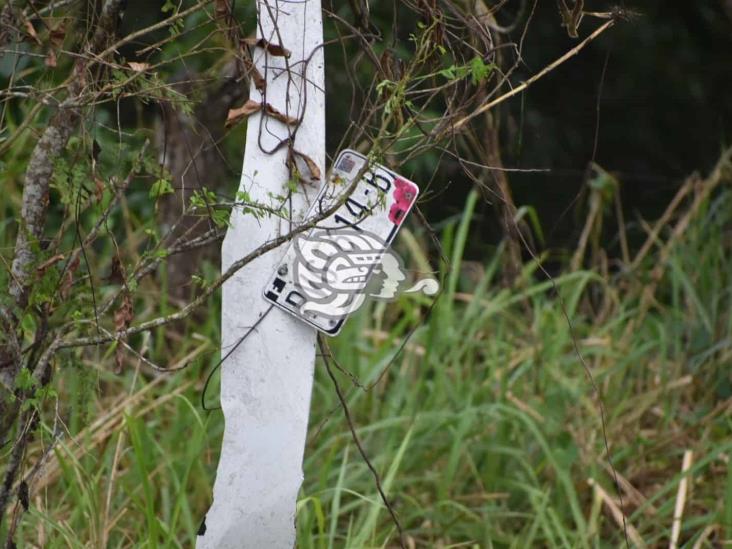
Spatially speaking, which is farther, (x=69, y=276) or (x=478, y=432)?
(x=478, y=432)

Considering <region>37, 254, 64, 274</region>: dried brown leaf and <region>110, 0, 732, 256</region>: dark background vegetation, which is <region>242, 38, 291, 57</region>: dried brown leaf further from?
<region>110, 0, 732, 256</region>: dark background vegetation

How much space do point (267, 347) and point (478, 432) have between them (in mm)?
1328

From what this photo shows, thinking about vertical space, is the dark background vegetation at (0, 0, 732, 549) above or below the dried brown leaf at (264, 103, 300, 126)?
below

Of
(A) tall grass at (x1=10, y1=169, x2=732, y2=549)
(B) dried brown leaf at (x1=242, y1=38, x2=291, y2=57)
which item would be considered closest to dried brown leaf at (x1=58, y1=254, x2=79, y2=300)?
(A) tall grass at (x1=10, y1=169, x2=732, y2=549)

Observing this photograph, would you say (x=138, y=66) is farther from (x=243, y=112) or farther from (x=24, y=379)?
(x=24, y=379)

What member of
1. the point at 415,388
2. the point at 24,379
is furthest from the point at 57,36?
the point at 415,388

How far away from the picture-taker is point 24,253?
166 centimetres

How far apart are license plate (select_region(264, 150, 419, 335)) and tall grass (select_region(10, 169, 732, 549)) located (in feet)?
1.61

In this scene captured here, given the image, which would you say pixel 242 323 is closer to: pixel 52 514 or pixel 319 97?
pixel 319 97

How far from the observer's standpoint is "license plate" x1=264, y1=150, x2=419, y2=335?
1546 mm

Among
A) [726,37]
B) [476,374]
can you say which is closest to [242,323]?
[476,374]

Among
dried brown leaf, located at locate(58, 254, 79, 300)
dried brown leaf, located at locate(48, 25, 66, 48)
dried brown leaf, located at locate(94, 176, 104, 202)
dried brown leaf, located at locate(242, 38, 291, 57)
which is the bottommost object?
dried brown leaf, located at locate(58, 254, 79, 300)

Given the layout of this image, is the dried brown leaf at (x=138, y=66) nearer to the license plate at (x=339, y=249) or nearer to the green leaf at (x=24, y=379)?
the license plate at (x=339, y=249)

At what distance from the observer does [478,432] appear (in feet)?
9.14
